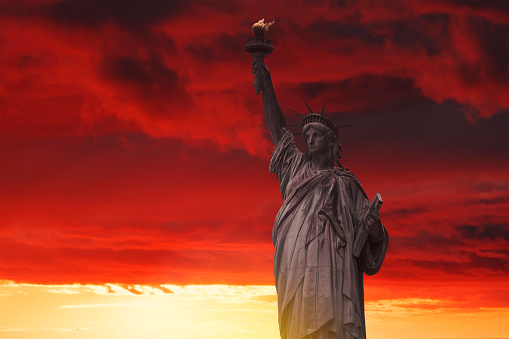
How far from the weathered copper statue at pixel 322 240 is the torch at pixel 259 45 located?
1.60m

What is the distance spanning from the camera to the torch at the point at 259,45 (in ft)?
66.4

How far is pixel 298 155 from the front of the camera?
65.9 feet

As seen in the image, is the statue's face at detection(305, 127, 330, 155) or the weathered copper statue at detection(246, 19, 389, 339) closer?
the weathered copper statue at detection(246, 19, 389, 339)

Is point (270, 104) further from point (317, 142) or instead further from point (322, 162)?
point (322, 162)

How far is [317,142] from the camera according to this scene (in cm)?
1962

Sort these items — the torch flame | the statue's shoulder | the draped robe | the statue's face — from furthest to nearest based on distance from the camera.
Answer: the torch flame, the statue's face, the statue's shoulder, the draped robe

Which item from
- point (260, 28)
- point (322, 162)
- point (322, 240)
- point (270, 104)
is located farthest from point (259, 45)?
point (322, 240)

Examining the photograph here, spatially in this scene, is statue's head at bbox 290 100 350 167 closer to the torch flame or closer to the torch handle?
the torch handle

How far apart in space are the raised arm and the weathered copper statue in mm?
301

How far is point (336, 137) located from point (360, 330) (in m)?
4.61

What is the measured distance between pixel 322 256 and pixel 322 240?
0.36m

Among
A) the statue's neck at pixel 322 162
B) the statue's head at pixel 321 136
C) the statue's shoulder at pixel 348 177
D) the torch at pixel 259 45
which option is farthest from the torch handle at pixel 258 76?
the statue's shoulder at pixel 348 177

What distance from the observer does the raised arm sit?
20312 mm

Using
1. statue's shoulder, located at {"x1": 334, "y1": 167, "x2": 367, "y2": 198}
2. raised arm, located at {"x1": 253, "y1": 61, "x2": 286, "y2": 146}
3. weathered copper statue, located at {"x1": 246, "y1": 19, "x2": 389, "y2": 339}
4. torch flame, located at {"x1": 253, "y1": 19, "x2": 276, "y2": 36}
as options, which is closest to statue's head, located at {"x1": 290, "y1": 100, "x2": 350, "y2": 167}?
weathered copper statue, located at {"x1": 246, "y1": 19, "x2": 389, "y2": 339}
